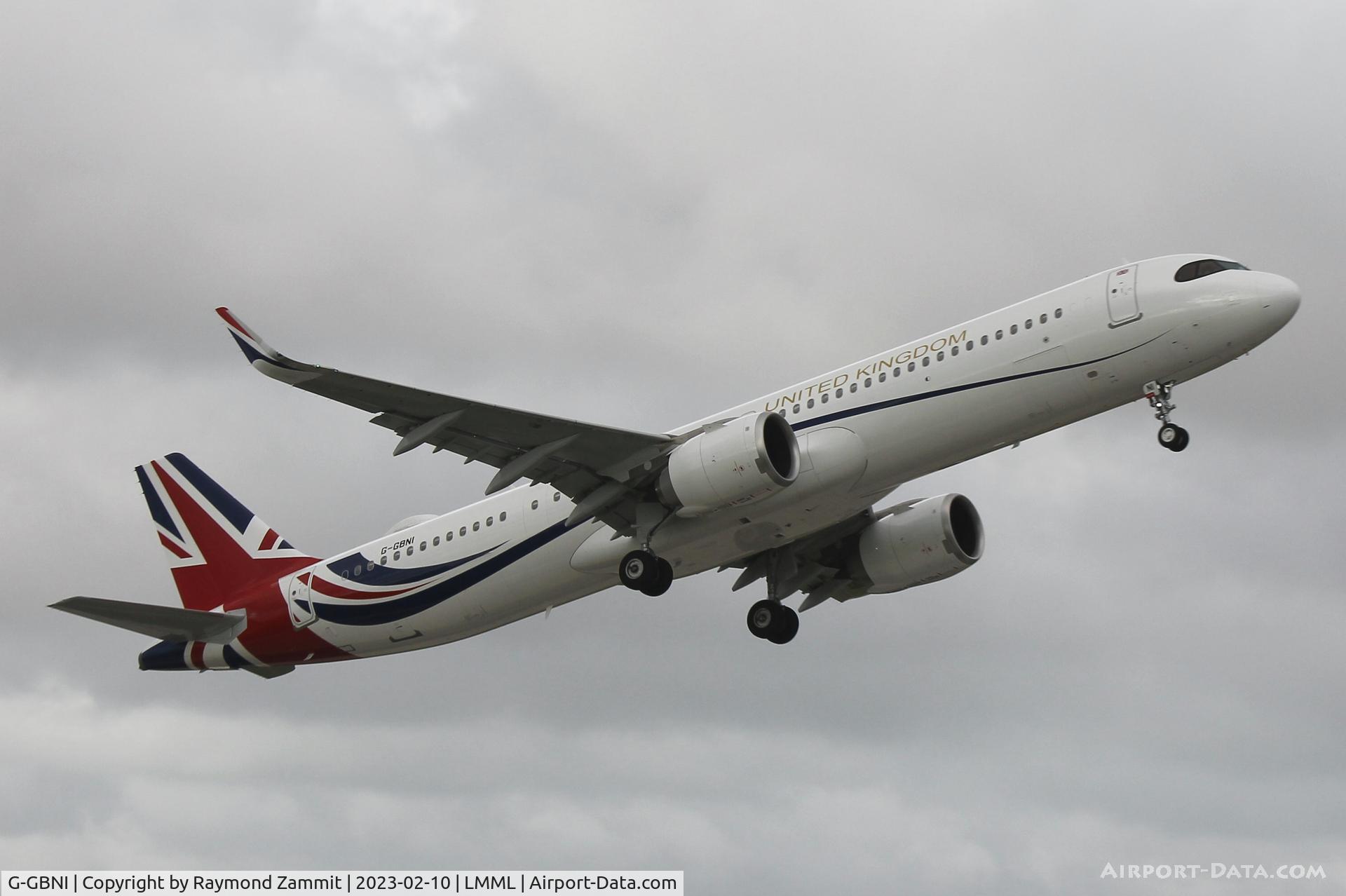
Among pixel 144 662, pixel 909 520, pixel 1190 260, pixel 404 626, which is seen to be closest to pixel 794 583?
pixel 909 520

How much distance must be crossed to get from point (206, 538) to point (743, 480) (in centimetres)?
1827

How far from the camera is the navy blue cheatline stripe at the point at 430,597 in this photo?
3759 centimetres

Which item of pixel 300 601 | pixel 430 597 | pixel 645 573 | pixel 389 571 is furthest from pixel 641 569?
pixel 300 601

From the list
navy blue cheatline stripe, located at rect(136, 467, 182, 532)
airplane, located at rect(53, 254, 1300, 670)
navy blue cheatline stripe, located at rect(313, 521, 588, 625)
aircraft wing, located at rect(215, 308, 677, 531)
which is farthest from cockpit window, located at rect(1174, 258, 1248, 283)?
navy blue cheatline stripe, located at rect(136, 467, 182, 532)

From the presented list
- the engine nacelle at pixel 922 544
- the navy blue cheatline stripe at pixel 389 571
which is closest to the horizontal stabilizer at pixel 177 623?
the navy blue cheatline stripe at pixel 389 571

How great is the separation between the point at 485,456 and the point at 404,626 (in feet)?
22.3

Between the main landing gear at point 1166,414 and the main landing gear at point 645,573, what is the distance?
1073 cm

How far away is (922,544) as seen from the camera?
40000 mm

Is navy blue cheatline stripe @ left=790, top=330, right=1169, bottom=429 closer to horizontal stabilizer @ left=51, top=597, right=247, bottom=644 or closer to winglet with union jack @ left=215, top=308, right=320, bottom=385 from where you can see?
winglet with union jack @ left=215, top=308, right=320, bottom=385

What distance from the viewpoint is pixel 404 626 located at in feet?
130

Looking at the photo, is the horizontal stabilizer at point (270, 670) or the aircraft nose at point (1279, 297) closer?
the aircraft nose at point (1279, 297)

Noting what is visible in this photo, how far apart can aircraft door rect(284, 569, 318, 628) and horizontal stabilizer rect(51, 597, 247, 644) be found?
1.46m

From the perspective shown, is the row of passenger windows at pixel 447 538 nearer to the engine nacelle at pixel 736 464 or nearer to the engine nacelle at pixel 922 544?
the engine nacelle at pixel 736 464

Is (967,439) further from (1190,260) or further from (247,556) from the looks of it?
(247,556)
